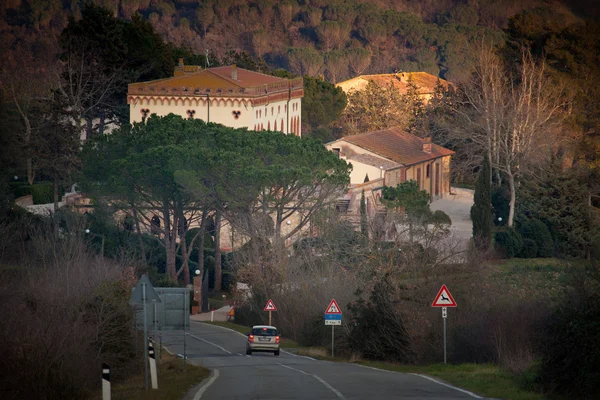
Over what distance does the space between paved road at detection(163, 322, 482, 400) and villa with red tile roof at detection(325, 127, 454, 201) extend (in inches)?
1951

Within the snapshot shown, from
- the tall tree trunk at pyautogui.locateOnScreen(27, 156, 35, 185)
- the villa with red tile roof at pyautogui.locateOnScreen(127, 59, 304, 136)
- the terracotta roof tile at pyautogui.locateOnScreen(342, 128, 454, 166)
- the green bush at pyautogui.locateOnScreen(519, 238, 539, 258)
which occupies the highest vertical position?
the villa with red tile roof at pyautogui.locateOnScreen(127, 59, 304, 136)

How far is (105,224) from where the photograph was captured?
6838cm

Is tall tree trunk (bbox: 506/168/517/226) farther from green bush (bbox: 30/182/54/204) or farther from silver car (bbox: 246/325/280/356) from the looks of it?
silver car (bbox: 246/325/280/356)

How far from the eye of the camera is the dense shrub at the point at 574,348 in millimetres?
19469

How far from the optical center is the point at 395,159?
87.8 metres

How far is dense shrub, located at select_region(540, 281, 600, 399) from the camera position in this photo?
19.5m

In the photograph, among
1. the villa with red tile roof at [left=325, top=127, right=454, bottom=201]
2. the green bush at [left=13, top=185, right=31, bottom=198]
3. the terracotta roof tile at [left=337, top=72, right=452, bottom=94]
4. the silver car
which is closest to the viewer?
the silver car

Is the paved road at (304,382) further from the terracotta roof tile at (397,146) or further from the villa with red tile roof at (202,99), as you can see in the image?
the terracotta roof tile at (397,146)

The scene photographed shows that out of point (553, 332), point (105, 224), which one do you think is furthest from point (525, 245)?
point (553, 332)

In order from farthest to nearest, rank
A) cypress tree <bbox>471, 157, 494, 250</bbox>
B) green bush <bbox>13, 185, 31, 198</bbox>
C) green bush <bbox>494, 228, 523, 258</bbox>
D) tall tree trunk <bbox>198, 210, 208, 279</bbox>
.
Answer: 1. green bush <bbox>13, 185, 31, 198</bbox>
2. green bush <bbox>494, 228, 523, 258</bbox>
3. cypress tree <bbox>471, 157, 494, 250</bbox>
4. tall tree trunk <bbox>198, 210, 208, 279</bbox>

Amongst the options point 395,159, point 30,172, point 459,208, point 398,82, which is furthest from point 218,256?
point 398,82

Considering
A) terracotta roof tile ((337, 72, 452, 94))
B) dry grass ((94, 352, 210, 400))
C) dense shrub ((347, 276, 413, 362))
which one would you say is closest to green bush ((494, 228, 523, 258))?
dense shrub ((347, 276, 413, 362))

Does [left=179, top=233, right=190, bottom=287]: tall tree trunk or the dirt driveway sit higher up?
the dirt driveway

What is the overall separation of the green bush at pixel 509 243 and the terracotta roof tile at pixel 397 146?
636 inches
